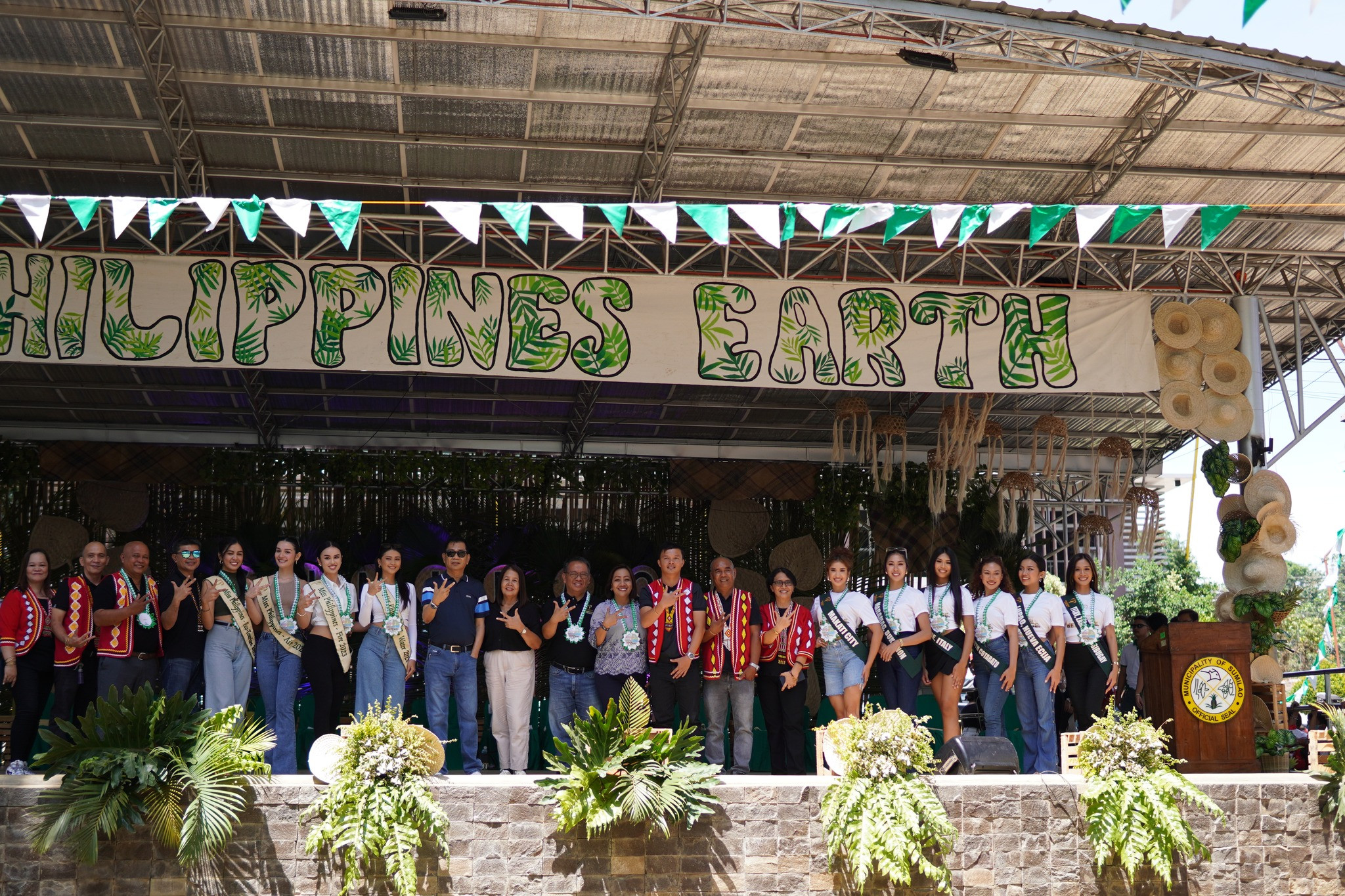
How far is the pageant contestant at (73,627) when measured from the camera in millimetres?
7078

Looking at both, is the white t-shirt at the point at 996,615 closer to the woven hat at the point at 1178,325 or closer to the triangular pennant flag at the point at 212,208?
the woven hat at the point at 1178,325

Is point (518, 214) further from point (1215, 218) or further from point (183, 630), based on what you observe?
point (1215, 218)

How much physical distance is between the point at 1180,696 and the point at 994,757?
5.21ft

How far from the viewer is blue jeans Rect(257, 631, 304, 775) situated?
23.3ft

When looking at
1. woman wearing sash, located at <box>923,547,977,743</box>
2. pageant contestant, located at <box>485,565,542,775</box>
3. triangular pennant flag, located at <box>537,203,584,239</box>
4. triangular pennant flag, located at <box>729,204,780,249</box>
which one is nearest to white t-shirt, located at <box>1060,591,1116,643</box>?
woman wearing sash, located at <box>923,547,977,743</box>

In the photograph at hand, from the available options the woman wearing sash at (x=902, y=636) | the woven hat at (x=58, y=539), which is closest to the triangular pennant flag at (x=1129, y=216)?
the woman wearing sash at (x=902, y=636)

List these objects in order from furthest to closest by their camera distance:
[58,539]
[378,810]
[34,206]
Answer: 1. [58,539]
2. [34,206]
3. [378,810]

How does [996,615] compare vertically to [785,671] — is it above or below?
above

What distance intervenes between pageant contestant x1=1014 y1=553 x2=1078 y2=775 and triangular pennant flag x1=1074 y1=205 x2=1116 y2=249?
2.06 metres

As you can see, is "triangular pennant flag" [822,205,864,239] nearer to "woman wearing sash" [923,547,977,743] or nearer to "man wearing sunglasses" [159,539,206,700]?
"woman wearing sash" [923,547,977,743]

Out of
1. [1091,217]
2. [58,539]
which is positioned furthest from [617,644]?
[58,539]

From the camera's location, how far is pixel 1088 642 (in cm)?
772

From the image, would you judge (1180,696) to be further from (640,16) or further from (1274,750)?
(640,16)

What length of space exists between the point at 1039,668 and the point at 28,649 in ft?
19.0
